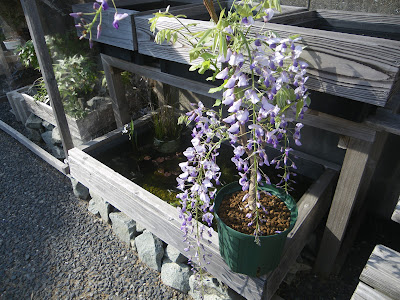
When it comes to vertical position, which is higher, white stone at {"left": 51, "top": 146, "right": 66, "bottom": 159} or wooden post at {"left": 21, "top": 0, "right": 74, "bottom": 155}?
wooden post at {"left": 21, "top": 0, "right": 74, "bottom": 155}

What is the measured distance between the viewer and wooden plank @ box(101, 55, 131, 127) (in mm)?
2638

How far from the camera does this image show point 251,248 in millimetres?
1368

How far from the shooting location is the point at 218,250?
1.64 metres

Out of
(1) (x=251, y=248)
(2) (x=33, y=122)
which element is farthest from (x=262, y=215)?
(2) (x=33, y=122)

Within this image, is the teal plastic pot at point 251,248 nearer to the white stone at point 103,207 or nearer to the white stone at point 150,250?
the white stone at point 150,250

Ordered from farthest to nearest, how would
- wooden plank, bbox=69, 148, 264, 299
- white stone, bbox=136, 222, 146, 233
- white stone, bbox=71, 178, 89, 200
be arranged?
1. white stone, bbox=71, 178, 89, 200
2. white stone, bbox=136, 222, 146, 233
3. wooden plank, bbox=69, 148, 264, 299

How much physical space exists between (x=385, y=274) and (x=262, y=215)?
54cm

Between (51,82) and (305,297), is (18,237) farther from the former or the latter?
(305,297)

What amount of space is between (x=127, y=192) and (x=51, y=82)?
3.85 feet

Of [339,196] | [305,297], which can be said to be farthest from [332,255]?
[339,196]

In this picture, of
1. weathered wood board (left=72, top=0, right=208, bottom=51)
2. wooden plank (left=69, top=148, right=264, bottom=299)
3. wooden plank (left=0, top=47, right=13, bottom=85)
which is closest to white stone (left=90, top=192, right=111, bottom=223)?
wooden plank (left=69, top=148, right=264, bottom=299)

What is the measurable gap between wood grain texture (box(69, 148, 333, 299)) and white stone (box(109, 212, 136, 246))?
0.13 metres

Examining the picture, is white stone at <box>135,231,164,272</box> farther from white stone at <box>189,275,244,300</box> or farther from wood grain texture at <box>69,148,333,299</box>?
white stone at <box>189,275,244,300</box>

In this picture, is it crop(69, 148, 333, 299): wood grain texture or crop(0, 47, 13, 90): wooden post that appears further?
crop(0, 47, 13, 90): wooden post
